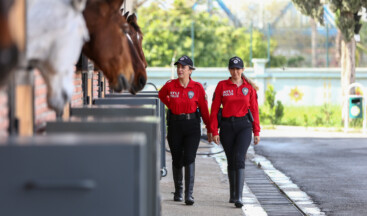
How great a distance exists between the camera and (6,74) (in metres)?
3.50

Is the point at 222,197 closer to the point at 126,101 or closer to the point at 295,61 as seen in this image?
the point at 126,101

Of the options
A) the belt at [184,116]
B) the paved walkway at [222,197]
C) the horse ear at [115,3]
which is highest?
the horse ear at [115,3]

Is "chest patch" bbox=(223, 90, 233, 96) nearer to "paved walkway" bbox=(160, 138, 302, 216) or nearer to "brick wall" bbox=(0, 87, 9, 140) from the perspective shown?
"paved walkway" bbox=(160, 138, 302, 216)

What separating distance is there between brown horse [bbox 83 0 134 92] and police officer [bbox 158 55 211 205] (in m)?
4.63

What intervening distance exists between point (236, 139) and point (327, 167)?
5.43 meters

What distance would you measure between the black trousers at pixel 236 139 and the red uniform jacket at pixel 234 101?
0.13 meters

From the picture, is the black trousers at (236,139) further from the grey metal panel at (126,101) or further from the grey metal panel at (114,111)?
the grey metal panel at (114,111)

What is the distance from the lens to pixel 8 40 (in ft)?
11.0

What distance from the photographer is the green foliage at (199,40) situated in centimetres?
4153

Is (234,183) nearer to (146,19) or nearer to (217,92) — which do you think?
(217,92)

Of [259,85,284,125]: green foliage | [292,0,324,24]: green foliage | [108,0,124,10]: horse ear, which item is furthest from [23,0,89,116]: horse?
[292,0,324,24]: green foliage

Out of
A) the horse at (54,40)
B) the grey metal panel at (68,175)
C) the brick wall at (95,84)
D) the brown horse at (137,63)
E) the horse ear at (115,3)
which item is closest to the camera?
the grey metal panel at (68,175)

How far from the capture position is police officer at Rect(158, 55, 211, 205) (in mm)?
11062

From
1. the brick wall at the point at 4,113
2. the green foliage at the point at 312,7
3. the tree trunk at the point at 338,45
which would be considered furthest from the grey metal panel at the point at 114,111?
the tree trunk at the point at 338,45
